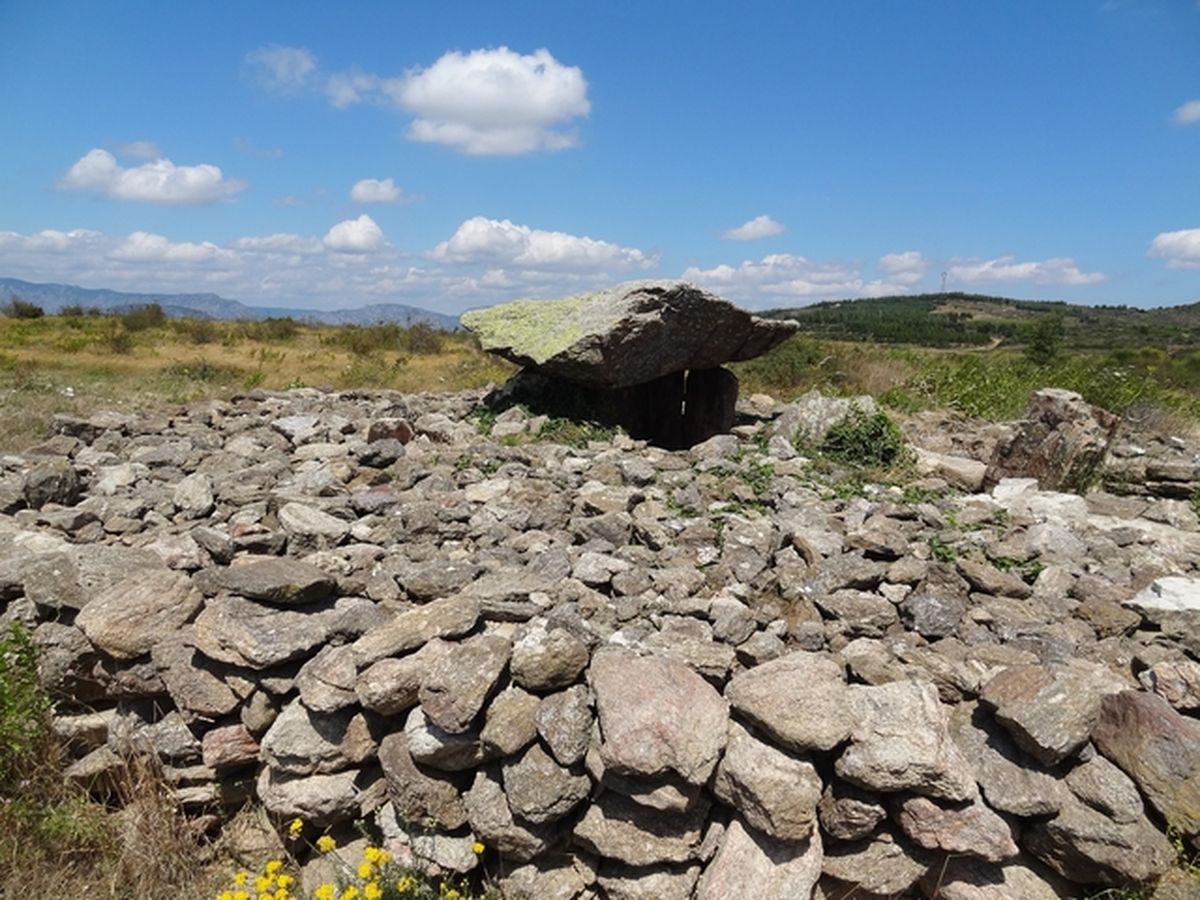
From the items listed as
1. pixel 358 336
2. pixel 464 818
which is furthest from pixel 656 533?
pixel 358 336

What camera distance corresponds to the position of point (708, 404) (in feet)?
29.7

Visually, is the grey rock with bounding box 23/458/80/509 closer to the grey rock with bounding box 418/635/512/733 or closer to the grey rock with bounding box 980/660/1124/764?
the grey rock with bounding box 418/635/512/733

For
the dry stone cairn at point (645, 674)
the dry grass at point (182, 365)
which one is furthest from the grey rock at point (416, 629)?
the dry grass at point (182, 365)

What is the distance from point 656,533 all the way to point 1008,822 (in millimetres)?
2297

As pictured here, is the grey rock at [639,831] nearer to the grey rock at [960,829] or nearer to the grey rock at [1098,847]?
the grey rock at [960,829]

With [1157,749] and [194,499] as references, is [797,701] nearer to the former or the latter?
[1157,749]

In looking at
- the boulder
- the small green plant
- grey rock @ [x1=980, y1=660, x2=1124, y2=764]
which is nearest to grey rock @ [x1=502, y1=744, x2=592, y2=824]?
grey rock @ [x1=980, y1=660, x2=1124, y2=764]

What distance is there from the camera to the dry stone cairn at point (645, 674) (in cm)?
277

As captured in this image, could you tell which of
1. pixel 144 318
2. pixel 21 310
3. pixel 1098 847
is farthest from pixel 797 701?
pixel 21 310

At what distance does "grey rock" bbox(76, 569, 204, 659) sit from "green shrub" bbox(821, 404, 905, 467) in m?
5.44

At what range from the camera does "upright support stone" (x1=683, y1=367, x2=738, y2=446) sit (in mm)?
8891

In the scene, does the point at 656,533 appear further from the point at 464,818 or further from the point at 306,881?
the point at 306,881

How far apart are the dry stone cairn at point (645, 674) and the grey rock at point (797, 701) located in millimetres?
11

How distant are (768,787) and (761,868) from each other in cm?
34
